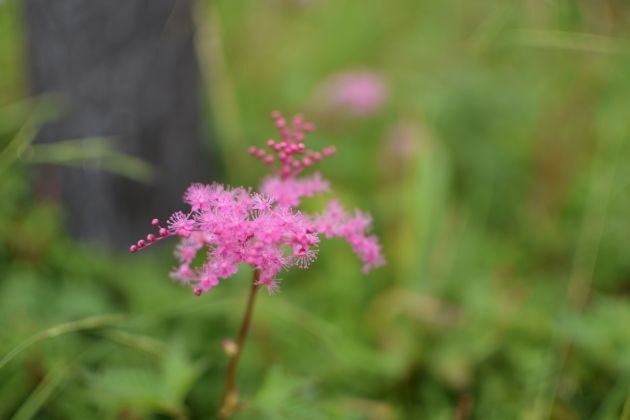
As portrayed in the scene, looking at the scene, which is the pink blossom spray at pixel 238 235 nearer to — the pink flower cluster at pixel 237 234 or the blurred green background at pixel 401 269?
the pink flower cluster at pixel 237 234

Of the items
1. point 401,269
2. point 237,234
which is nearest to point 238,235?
point 237,234

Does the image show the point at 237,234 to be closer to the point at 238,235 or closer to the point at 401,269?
the point at 238,235

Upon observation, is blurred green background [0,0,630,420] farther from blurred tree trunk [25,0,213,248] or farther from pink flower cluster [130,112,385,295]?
pink flower cluster [130,112,385,295]

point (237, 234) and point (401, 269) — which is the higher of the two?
point (401, 269)

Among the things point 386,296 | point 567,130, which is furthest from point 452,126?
point 386,296

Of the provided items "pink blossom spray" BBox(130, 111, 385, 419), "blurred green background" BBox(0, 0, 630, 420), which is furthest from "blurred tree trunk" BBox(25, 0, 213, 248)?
"pink blossom spray" BBox(130, 111, 385, 419)

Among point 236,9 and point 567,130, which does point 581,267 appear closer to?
point 567,130
